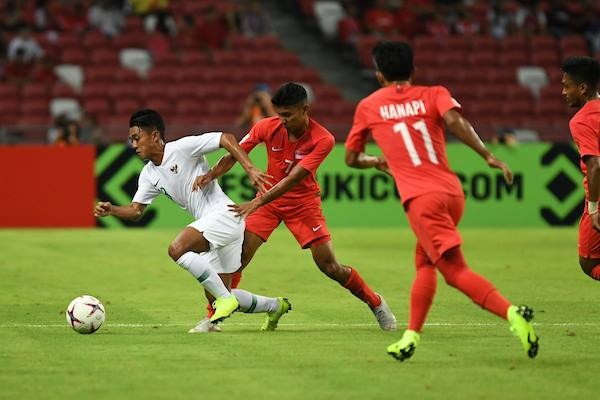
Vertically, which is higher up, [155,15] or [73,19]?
[73,19]

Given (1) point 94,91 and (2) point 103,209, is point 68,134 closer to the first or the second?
(1) point 94,91

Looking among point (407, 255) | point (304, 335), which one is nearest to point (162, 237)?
point (407, 255)

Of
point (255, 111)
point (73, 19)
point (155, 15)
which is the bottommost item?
point (255, 111)

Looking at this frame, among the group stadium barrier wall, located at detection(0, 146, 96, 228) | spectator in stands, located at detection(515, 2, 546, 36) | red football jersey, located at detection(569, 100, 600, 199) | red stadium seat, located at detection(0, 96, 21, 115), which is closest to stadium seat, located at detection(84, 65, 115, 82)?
red stadium seat, located at detection(0, 96, 21, 115)

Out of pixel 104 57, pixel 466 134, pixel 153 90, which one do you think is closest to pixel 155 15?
pixel 104 57

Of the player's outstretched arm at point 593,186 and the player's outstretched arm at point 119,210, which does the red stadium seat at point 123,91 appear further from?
the player's outstretched arm at point 593,186

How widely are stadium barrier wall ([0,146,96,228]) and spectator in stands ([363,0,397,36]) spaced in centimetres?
977

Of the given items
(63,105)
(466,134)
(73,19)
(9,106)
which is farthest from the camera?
(73,19)

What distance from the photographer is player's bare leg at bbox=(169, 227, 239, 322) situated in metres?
9.62

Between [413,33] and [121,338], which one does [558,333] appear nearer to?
[121,338]

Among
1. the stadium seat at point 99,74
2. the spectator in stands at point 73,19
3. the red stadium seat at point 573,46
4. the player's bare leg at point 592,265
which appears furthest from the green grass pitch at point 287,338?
the red stadium seat at point 573,46

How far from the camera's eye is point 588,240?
10078 millimetres

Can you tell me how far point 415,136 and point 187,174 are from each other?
2.47 meters

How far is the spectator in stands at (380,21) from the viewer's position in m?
28.9
